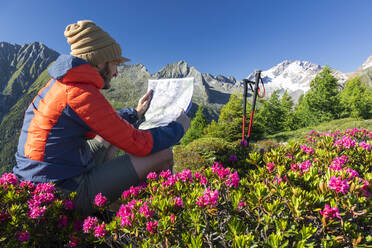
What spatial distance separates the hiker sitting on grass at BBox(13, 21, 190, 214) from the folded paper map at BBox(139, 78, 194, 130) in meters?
0.35

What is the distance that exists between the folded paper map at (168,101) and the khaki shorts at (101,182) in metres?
0.67

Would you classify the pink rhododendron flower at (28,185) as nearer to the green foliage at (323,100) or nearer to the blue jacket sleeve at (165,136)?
the blue jacket sleeve at (165,136)

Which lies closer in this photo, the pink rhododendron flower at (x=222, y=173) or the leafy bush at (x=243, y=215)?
the leafy bush at (x=243, y=215)

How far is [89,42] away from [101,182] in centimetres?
152

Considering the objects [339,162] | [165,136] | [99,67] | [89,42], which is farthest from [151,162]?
[339,162]

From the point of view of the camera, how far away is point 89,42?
1.94 metres

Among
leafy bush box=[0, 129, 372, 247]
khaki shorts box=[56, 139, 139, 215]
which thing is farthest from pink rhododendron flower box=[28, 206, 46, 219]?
khaki shorts box=[56, 139, 139, 215]

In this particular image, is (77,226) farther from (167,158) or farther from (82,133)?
(167,158)

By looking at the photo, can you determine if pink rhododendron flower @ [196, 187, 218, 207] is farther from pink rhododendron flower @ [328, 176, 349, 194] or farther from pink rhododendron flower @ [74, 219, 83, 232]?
pink rhododendron flower @ [74, 219, 83, 232]

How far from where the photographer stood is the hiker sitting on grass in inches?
65.1

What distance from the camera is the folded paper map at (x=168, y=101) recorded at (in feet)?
8.07

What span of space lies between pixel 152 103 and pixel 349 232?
8.70 ft

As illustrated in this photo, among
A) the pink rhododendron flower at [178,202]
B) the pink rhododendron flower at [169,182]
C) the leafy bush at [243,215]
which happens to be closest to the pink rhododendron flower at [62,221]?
the leafy bush at [243,215]

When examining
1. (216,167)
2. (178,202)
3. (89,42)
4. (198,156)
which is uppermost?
(89,42)
